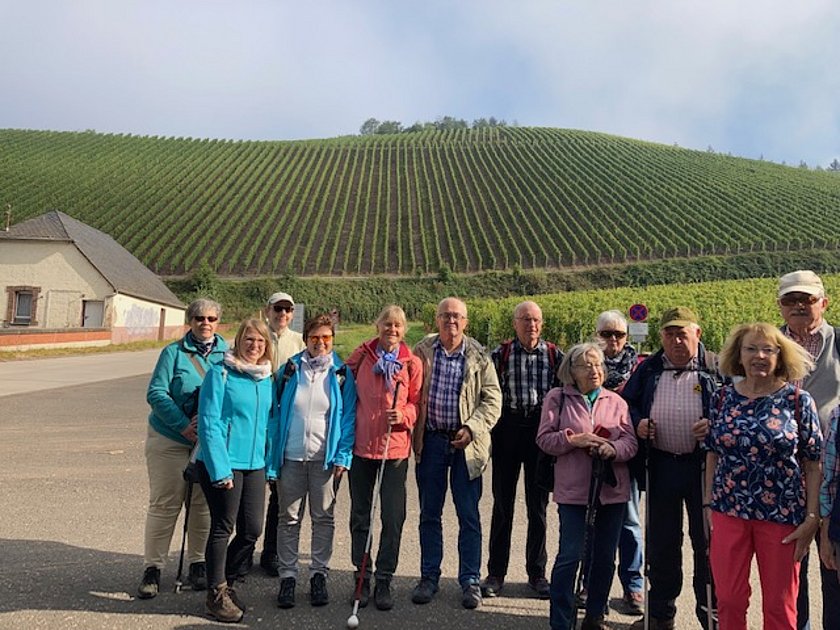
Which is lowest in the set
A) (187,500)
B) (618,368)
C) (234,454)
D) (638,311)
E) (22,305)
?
(187,500)

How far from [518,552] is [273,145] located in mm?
90161

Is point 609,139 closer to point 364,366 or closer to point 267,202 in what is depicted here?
point 267,202

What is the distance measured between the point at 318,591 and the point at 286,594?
207 mm

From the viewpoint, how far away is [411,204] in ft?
195

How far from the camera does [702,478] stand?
356 cm

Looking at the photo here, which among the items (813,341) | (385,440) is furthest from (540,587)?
(813,341)

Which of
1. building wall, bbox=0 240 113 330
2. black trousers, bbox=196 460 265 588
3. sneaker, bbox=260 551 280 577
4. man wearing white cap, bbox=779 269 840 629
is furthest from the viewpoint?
building wall, bbox=0 240 113 330

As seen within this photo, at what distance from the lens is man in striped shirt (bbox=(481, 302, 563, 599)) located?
424 centimetres

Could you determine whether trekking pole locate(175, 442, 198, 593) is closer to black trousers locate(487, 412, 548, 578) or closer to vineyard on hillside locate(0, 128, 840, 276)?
black trousers locate(487, 412, 548, 578)

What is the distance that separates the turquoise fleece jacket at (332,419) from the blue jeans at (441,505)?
0.59m

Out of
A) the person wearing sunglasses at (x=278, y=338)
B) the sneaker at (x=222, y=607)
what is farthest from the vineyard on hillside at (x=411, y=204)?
the sneaker at (x=222, y=607)

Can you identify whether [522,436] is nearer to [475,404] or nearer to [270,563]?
[475,404]

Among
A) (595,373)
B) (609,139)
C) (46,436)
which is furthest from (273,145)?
(595,373)

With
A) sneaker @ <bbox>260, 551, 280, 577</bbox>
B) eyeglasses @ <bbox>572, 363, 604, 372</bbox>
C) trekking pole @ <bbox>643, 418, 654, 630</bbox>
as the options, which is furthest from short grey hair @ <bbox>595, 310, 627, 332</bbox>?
sneaker @ <bbox>260, 551, 280, 577</bbox>
